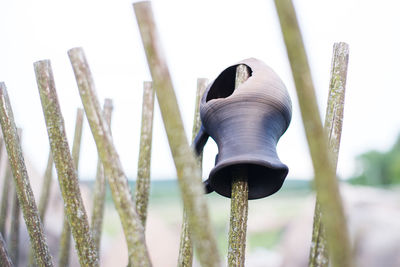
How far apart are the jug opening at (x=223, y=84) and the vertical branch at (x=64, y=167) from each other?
1.70ft

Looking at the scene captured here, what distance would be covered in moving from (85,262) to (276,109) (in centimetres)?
71

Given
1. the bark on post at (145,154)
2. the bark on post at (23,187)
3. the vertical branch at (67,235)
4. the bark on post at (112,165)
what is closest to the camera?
the bark on post at (112,165)

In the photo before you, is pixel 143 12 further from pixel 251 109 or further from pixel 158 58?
pixel 251 109

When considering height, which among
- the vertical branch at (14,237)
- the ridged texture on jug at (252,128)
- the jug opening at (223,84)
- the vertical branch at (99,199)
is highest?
the jug opening at (223,84)

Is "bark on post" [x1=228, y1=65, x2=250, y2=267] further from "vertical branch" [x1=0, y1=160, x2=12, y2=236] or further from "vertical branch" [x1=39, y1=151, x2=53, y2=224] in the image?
"vertical branch" [x1=0, y1=160, x2=12, y2=236]

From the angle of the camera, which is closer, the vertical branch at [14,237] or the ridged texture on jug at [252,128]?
the ridged texture on jug at [252,128]

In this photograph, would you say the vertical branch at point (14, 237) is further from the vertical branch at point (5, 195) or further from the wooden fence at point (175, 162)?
the wooden fence at point (175, 162)

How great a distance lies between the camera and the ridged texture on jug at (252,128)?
133cm

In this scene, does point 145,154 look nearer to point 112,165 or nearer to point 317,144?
point 112,165

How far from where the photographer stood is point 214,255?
0.92m

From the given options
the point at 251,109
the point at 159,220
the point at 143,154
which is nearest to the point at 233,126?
the point at 251,109

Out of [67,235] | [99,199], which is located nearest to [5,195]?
[67,235]

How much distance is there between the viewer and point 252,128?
53.4 inches

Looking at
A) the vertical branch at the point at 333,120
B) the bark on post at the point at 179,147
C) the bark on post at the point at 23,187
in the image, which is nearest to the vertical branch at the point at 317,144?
the bark on post at the point at 179,147
